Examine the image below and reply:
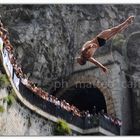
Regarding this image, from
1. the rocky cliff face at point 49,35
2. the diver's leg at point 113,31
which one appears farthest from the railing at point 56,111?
the diver's leg at point 113,31

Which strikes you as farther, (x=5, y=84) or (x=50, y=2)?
(x=50, y=2)

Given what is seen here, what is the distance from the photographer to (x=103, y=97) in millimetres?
14602

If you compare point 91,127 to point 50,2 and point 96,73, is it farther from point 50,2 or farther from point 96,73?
point 50,2

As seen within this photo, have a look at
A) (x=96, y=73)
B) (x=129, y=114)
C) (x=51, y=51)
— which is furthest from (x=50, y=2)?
(x=129, y=114)

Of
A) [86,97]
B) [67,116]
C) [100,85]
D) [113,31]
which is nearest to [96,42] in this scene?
[113,31]

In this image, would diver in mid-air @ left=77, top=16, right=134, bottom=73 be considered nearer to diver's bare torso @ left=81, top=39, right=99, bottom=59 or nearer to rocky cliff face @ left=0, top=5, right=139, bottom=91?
diver's bare torso @ left=81, top=39, right=99, bottom=59

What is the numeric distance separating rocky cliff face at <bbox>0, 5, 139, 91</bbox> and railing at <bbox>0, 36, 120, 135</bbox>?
1.11m

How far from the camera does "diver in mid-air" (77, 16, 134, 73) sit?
12.8 meters

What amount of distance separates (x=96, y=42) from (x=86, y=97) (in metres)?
1.92

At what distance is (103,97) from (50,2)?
3.53 meters

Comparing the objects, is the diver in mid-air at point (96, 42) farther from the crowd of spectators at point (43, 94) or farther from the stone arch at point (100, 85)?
the crowd of spectators at point (43, 94)

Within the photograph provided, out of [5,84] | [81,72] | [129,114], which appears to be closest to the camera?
[5,84]

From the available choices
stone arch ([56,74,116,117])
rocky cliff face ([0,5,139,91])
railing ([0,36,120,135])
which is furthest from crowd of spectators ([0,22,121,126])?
rocky cliff face ([0,5,139,91])

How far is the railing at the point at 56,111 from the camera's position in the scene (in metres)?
11.3
